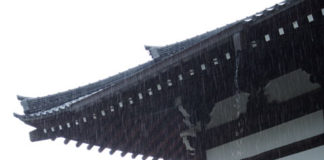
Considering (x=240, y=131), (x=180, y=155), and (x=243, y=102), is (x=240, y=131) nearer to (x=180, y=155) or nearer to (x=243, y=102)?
(x=243, y=102)

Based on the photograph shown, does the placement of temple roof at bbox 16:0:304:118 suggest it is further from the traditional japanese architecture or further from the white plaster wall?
the white plaster wall

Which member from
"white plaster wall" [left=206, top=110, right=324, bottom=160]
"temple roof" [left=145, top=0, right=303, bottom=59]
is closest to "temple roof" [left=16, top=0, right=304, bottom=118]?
"temple roof" [left=145, top=0, right=303, bottom=59]

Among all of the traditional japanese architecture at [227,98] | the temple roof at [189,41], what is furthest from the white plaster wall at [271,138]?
the temple roof at [189,41]

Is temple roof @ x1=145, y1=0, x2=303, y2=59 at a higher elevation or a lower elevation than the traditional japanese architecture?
higher

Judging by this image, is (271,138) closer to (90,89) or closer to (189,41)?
(189,41)

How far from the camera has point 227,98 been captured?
7254 mm

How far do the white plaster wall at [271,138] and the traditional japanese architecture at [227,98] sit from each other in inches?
0.5

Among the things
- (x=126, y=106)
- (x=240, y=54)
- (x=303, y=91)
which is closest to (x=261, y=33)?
(x=240, y=54)

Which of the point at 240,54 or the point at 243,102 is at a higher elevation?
the point at 240,54

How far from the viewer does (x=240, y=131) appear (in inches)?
282

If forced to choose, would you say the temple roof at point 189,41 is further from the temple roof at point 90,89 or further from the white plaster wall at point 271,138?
the white plaster wall at point 271,138

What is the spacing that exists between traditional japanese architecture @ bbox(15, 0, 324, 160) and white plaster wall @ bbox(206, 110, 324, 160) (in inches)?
0.5

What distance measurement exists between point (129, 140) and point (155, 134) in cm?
45

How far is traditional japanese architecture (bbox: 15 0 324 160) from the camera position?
607 cm
